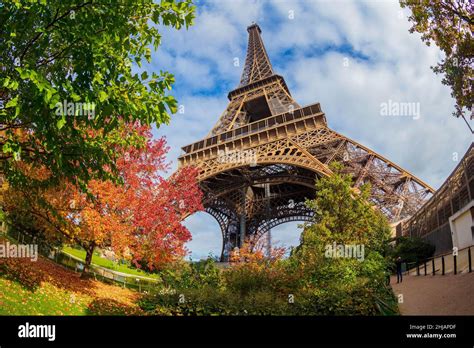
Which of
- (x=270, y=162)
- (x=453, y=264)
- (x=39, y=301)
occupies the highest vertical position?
(x=270, y=162)

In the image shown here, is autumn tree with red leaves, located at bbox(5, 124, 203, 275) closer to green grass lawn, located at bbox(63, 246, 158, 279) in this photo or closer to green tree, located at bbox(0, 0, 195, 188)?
green tree, located at bbox(0, 0, 195, 188)

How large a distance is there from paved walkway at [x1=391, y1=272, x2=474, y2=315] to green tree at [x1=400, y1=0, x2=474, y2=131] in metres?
5.39

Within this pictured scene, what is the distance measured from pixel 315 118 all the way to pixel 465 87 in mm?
28795

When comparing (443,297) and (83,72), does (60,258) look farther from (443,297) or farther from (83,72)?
(443,297)

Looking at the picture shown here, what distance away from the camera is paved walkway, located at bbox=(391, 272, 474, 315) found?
8.93 meters

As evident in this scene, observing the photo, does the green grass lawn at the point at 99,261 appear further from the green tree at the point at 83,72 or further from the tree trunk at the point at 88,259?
the green tree at the point at 83,72

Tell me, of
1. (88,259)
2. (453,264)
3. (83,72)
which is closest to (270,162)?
(453,264)

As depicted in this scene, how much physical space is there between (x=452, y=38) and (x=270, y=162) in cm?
2594

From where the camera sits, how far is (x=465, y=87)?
36.6 feet

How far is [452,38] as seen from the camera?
10977 mm

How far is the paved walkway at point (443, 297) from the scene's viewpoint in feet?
29.3

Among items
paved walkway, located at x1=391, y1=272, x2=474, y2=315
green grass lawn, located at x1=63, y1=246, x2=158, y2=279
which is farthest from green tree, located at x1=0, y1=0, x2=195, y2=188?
green grass lawn, located at x1=63, y1=246, x2=158, y2=279

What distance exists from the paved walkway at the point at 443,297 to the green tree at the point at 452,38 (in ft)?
17.7
